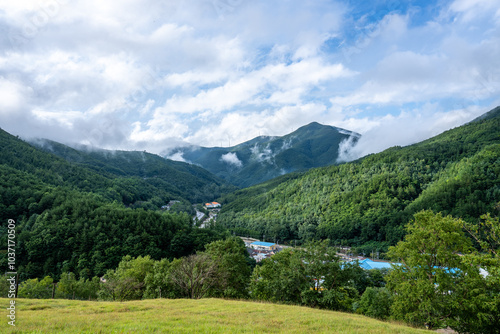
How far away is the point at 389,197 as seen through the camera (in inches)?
5925

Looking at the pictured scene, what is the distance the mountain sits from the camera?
123438mm

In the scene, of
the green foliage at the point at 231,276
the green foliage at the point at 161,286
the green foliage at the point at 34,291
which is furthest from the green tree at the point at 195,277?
the green foliage at the point at 34,291

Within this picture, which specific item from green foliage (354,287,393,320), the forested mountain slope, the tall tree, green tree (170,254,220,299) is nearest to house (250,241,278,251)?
the forested mountain slope

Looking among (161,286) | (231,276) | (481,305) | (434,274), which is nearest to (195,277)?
(161,286)

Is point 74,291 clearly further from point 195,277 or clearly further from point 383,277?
point 383,277

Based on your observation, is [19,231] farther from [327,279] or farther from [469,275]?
[469,275]

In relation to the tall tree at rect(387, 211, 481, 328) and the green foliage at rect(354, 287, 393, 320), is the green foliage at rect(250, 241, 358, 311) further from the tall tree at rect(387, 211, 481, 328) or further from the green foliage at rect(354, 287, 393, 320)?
the green foliage at rect(354, 287, 393, 320)

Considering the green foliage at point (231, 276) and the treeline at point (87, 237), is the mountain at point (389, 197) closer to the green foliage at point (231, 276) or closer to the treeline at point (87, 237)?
the treeline at point (87, 237)

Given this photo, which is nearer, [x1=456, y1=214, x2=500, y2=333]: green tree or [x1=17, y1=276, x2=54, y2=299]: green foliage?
[x1=456, y1=214, x2=500, y2=333]: green tree

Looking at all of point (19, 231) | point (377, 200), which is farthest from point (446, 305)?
point (377, 200)

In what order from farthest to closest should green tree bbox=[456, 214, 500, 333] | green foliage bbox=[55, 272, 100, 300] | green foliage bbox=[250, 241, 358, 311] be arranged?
green foliage bbox=[55, 272, 100, 300] → green foliage bbox=[250, 241, 358, 311] → green tree bbox=[456, 214, 500, 333]

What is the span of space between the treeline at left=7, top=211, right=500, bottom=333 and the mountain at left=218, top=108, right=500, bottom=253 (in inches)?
3734

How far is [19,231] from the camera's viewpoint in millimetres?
74750

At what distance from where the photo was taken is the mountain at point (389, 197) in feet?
405
